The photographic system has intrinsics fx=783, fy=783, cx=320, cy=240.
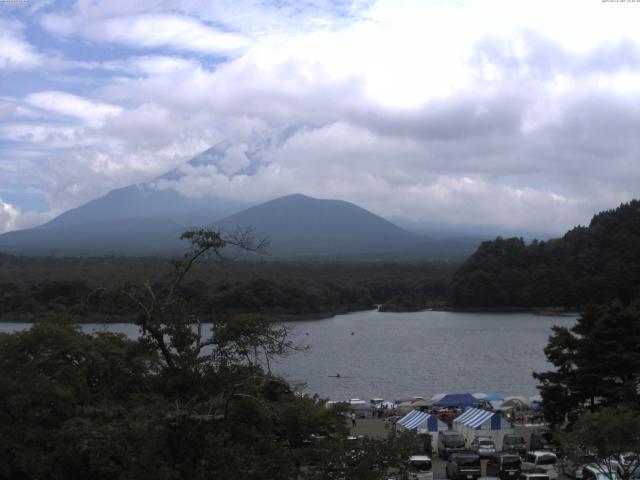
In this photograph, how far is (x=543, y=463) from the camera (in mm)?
10719

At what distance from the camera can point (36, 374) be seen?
284 inches

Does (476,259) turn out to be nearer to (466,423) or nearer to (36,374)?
(466,423)

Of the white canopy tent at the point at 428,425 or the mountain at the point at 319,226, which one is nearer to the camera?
the white canopy tent at the point at 428,425

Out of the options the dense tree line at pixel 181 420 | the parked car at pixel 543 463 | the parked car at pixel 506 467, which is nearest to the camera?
the dense tree line at pixel 181 420

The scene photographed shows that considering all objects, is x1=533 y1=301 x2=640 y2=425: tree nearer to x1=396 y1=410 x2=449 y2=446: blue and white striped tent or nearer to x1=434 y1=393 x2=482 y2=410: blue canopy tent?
x1=396 y1=410 x2=449 y2=446: blue and white striped tent

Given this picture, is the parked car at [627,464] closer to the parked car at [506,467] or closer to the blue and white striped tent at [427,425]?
the parked car at [506,467]

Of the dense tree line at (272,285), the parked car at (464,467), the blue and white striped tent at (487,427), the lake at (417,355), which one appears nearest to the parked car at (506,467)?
the parked car at (464,467)

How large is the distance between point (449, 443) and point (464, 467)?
8.38 ft

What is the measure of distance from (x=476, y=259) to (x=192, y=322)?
158ft

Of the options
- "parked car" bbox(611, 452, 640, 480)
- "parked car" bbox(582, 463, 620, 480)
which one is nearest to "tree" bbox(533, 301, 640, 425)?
"parked car" bbox(582, 463, 620, 480)

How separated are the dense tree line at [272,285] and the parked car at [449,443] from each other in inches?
725

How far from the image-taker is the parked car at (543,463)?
10.5m

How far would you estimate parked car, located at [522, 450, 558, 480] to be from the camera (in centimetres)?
1050

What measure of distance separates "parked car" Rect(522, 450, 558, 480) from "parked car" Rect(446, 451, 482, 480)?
0.63m
